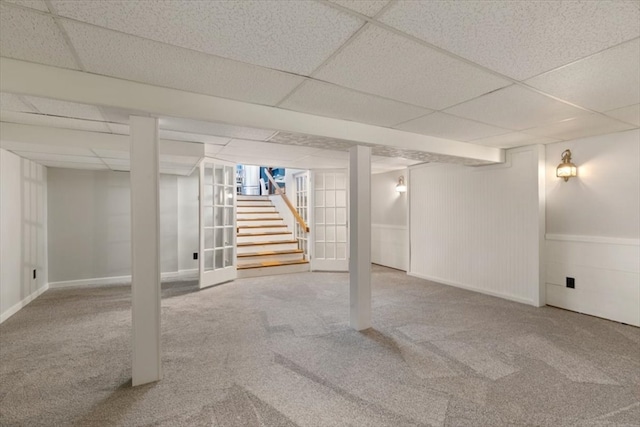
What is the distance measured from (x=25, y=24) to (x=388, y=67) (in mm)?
1864

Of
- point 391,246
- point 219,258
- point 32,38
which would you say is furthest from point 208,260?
point 32,38

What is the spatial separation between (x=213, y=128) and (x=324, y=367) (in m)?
2.28

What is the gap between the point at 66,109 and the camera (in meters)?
2.44

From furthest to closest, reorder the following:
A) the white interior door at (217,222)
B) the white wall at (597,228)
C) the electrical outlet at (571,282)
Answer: the white interior door at (217,222) < the electrical outlet at (571,282) < the white wall at (597,228)

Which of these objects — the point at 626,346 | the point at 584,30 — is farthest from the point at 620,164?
the point at 584,30

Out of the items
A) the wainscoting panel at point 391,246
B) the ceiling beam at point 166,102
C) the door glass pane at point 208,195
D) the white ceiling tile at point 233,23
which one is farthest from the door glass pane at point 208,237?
the white ceiling tile at point 233,23

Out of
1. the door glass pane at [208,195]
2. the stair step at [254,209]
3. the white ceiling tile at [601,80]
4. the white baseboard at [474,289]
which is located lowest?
the white baseboard at [474,289]

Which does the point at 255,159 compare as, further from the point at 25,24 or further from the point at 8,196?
the point at 25,24

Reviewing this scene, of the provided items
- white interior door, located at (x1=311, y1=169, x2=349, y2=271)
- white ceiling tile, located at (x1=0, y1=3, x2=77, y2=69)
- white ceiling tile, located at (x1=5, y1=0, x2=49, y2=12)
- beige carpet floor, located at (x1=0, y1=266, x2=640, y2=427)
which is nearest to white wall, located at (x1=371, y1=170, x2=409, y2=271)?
white interior door, located at (x1=311, y1=169, x2=349, y2=271)

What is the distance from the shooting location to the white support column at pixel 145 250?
218 centimetres

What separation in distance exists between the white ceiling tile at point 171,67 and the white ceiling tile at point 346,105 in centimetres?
15

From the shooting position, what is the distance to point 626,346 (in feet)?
9.10

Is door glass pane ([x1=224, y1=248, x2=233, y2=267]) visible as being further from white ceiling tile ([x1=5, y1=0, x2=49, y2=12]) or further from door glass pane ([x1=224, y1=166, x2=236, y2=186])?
white ceiling tile ([x1=5, y1=0, x2=49, y2=12])

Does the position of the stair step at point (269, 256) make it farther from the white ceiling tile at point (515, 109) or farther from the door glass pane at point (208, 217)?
the white ceiling tile at point (515, 109)
